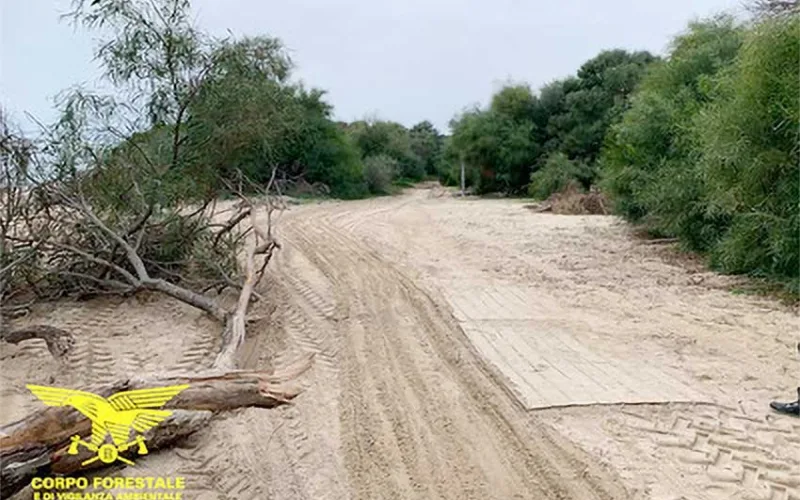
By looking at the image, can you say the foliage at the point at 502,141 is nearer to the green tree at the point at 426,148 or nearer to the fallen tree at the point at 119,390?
the green tree at the point at 426,148

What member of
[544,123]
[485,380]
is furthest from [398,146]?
[485,380]

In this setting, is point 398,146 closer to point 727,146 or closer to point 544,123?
point 544,123

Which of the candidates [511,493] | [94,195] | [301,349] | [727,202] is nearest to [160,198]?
[94,195]

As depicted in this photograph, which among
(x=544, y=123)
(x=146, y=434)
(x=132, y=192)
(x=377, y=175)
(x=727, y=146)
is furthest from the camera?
(x=377, y=175)

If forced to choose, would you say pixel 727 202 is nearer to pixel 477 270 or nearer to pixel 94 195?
pixel 477 270

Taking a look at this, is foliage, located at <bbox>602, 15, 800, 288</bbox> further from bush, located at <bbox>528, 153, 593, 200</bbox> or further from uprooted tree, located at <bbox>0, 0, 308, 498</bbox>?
bush, located at <bbox>528, 153, 593, 200</bbox>

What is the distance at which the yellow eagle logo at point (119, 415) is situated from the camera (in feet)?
8.86

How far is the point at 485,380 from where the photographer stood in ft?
13.4

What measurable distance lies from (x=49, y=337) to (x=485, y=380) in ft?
9.60

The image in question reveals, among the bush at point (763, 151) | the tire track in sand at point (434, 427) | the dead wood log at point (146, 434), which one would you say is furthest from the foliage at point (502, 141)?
the dead wood log at point (146, 434)

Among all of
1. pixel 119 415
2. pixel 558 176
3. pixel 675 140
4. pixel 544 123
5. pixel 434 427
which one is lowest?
pixel 434 427

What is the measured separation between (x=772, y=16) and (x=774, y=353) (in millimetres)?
3464

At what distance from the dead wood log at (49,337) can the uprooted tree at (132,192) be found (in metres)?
0.10

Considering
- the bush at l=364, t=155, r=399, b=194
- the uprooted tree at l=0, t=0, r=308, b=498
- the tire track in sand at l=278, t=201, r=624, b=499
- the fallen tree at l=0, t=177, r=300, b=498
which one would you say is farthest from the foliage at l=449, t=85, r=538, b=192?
the fallen tree at l=0, t=177, r=300, b=498
